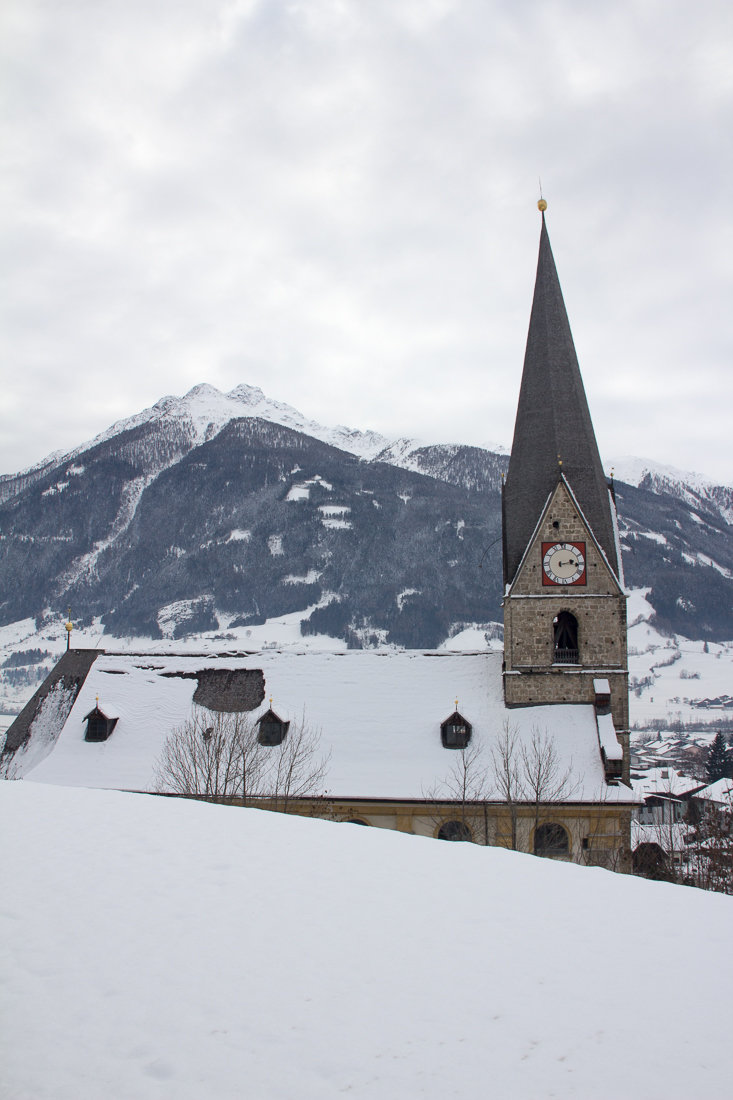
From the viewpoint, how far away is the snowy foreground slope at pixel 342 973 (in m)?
6.99

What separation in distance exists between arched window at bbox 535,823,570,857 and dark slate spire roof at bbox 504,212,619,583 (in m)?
9.47

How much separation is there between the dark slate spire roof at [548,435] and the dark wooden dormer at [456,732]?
6.01 m

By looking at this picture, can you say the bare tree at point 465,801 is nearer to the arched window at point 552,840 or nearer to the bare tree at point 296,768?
the arched window at point 552,840

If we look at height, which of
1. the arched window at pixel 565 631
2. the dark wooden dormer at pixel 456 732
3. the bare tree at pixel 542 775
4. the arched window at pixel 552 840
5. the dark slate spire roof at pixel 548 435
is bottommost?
the arched window at pixel 552 840

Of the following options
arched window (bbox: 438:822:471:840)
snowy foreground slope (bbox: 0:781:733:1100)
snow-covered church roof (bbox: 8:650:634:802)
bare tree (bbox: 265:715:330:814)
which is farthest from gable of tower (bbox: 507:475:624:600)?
snowy foreground slope (bbox: 0:781:733:1100)

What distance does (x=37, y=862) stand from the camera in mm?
12102

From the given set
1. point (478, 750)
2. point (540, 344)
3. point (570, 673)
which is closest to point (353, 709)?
point (478, 750)

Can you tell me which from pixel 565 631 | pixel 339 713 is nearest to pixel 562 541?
pixel 565 631

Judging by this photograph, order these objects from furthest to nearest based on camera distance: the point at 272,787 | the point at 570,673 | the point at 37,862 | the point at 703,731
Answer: the point at 703,731
the point at 570,673
the point at 272,787
the point at 37,862

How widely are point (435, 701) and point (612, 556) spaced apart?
8966 mm

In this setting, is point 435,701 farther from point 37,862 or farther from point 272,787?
point 37,862

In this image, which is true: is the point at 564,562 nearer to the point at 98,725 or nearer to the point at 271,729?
the point at 271,729

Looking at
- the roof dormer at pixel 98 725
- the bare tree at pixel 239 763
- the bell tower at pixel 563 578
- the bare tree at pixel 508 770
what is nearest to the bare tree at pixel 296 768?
the bare tree at pixel 239 763

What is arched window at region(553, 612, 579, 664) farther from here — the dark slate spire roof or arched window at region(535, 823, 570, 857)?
arched window at region(535, 823, 570, 857)
